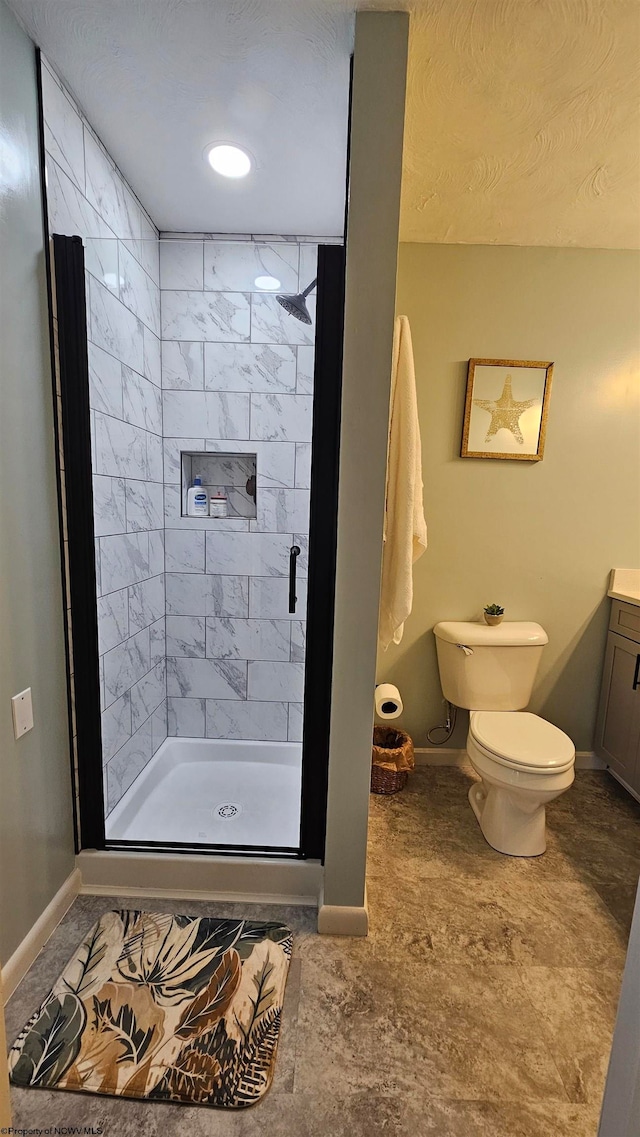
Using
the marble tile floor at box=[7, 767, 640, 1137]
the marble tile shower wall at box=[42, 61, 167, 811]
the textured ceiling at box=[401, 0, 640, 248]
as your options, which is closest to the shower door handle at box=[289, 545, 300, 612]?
the marble tile shower wall at box=[42, 61, 167, 811]

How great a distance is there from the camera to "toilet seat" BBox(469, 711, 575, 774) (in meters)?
1.72

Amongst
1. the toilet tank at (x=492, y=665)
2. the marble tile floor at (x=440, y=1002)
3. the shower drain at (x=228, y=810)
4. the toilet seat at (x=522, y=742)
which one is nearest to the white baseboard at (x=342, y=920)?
the marble tile floor at (x=440, y=1002)

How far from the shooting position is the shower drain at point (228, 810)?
77.3 inches

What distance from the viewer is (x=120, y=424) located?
183cm

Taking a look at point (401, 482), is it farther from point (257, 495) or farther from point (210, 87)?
point (210, 87)

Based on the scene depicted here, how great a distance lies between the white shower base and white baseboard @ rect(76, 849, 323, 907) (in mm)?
76

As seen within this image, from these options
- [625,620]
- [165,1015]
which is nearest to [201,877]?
[165,1015]

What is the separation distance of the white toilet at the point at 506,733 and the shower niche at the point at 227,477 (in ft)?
3.52

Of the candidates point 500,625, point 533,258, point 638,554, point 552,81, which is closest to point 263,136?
point 552,81

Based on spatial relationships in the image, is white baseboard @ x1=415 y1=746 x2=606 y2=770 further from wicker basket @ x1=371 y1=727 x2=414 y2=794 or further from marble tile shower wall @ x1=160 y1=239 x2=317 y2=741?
marble tile shower wall @ x1=160 y1=239 x2=317 y2=741

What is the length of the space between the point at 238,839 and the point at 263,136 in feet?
7.80

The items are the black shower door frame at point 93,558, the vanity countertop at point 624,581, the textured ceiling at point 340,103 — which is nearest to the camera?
the textured ceiling at point 340,103

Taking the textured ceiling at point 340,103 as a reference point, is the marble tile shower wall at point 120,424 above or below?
below

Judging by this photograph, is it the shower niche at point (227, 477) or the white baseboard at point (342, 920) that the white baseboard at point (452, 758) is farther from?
the shower niche at point (227, 477)
